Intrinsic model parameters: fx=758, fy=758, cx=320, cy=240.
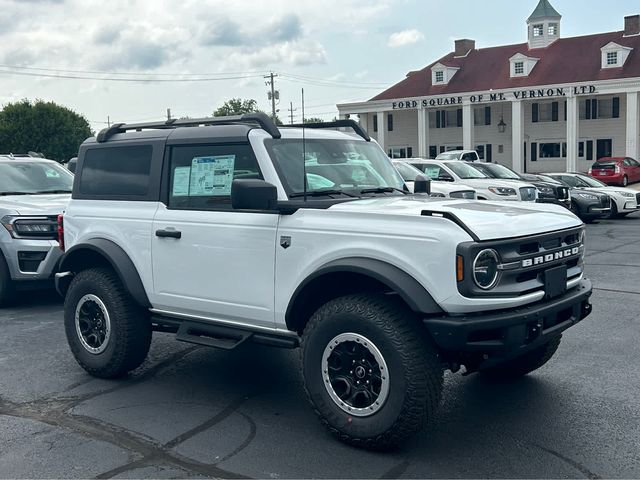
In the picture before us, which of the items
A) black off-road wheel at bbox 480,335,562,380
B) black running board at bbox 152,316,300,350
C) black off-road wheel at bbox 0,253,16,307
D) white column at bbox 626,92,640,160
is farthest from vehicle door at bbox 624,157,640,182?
black running board at bbox 152,316,300,350

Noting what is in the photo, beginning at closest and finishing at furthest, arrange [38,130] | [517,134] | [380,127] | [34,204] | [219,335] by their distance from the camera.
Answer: [219,335]
[34,204]
[517,134]
[380,127]
[38,130]

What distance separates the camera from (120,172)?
622 cm

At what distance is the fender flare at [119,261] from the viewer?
19.2 feet

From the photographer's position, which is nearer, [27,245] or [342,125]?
[342,125]

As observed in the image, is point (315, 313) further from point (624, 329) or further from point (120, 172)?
point (624, 329)

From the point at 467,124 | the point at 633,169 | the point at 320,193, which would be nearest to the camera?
the point at 320,193

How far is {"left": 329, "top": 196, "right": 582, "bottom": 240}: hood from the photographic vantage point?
14.5ft

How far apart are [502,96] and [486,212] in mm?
42992

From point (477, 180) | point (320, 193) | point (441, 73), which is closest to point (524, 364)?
point (320, 193)

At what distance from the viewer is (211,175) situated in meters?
5.66

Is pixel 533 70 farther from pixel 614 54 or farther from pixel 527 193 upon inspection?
pixel 527 193

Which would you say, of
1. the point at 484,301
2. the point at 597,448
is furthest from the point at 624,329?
the point at 484,301

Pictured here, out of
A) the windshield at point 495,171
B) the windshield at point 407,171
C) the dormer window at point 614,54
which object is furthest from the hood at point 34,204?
the dormer window at point 614,54

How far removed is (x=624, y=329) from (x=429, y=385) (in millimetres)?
4025
